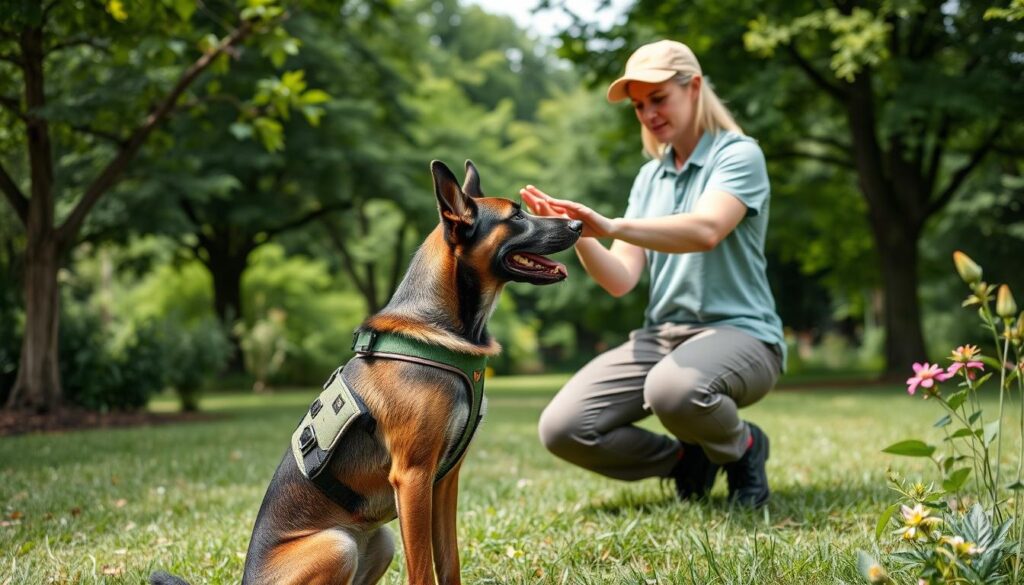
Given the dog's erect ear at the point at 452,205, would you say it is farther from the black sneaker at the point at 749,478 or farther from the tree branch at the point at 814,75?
the tree branch at the point at 814,75

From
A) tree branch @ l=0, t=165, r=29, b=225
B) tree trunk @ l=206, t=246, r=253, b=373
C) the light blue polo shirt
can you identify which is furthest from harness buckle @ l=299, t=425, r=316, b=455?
tree trunk @ l=206, t=246, r=253, b=373

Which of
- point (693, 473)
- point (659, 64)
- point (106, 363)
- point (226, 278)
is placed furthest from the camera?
point (226, 278)

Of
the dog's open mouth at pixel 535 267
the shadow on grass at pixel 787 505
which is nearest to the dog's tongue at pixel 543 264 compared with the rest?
the dog's open mouth at pixel 535 267

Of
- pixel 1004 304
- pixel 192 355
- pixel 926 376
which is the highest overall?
pixel 1004 304

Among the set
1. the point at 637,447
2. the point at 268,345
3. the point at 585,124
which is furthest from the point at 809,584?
the point at 585,124

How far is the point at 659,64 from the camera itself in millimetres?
4035

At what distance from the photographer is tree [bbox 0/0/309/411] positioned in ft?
25.2

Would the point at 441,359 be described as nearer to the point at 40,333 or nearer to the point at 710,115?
the point at 710,115

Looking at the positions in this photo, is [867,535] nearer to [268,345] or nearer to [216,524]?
[216,524]

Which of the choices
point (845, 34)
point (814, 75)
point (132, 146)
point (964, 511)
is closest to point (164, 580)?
point (964, 511)

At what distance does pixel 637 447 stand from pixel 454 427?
6.04ft

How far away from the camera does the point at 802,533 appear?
3596 millimetres

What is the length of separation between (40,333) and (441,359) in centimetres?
863

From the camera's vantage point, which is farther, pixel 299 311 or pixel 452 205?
pixel 299 311
